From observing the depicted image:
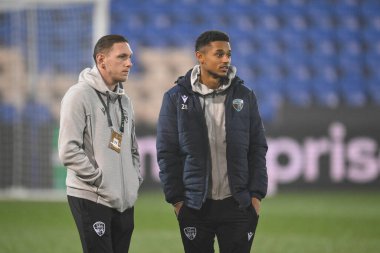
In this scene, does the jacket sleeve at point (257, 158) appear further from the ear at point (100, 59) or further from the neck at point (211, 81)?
the ear at point (100, 59)

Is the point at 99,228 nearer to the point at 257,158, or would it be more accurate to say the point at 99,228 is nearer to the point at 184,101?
the point at 184,101

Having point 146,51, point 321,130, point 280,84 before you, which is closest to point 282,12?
point 280,84

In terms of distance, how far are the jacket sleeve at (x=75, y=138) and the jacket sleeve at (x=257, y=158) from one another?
80 cm

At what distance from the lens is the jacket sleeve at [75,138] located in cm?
410

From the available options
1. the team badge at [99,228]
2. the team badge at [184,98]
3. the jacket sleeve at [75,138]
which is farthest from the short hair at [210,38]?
the team badge at [99,228]

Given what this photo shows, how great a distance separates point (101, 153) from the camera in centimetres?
419

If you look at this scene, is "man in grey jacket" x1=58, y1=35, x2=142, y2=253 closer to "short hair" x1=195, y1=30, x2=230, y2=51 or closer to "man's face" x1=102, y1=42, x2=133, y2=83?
"man's face" x1=102, y1=42, x2=133, y2=83

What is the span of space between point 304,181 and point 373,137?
129cm

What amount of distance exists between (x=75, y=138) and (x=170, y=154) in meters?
0.51

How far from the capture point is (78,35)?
42.6ft

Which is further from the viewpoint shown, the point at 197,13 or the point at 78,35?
the point at 197,13

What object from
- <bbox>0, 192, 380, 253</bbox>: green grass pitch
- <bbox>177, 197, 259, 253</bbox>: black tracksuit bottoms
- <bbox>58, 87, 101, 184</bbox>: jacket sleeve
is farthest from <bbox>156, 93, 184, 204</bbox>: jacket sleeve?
<bbox>0, 192, 380, 253</bbox>: green grass pitch

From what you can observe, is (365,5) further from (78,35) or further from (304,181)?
(78,35)

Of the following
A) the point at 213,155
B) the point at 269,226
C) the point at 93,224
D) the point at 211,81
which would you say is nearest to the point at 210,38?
the point at 211,81
